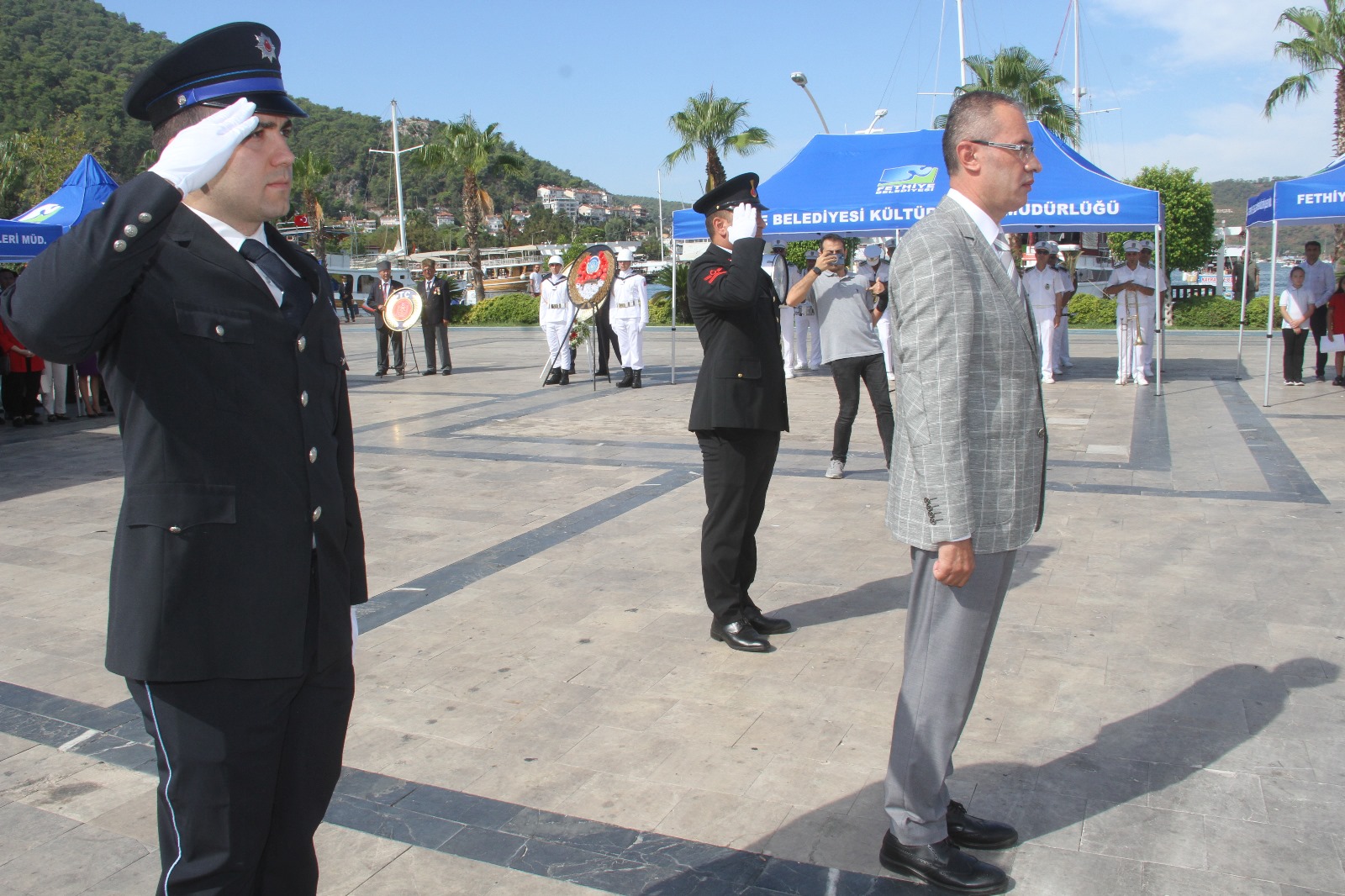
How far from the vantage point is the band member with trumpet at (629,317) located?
46.6 ft

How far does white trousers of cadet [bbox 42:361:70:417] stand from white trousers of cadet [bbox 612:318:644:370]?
22.7 feet

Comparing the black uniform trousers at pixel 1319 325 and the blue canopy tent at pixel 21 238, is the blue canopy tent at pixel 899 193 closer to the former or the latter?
the black uniform trousers at pixel 1319 325

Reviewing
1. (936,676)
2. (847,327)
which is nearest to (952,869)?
(936,676)

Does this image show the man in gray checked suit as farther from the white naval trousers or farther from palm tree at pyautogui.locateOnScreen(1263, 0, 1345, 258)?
palm tree at pyautogui.locateOnScreen(1263, 0, 1345, 258)

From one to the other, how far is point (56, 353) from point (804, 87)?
26.1 m

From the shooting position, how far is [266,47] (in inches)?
79.5

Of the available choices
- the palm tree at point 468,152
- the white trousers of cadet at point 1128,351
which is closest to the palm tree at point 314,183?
the palm tree at point 468,152

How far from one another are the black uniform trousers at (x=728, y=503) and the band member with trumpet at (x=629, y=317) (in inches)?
382

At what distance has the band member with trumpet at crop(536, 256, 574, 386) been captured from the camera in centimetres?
1498

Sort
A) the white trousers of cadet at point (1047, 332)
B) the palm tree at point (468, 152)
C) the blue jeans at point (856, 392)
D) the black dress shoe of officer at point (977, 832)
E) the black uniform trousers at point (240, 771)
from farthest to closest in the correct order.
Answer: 1. the palm tree at point (468, 152)
2. the white trousers of cadet at point (1047, 332)
3. the blue jeans at point (856, 392)
4. the black dress shoe of officer at point (977, 832)
5. the black uniform trousers at point (240, 771)

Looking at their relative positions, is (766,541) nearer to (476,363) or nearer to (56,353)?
(56,353)

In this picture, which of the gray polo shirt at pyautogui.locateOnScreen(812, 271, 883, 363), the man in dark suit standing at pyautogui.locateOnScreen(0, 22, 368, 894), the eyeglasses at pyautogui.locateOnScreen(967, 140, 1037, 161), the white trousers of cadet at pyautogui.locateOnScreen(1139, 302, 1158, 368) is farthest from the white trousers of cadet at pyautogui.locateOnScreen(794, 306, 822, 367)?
the man in dark suit standing at pyautogui.locateOnScreen(0, 22, 368, 894)

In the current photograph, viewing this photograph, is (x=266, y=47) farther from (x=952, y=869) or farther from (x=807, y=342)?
(x=807, y=342)

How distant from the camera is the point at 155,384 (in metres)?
1.78
